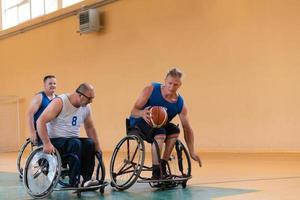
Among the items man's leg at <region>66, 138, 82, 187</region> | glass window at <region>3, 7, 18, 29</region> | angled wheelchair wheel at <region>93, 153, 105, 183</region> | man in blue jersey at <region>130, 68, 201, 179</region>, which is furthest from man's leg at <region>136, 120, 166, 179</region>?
glass window at <region>3, 7, 18, 29</region>

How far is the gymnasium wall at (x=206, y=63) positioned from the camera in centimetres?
678

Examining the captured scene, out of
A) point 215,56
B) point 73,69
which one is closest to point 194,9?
point 215,56

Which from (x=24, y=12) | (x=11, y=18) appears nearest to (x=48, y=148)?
(x=24, y=12)

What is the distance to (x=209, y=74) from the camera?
7.69 meters

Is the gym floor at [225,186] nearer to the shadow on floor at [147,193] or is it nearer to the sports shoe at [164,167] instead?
the shadow on floor at [147,193]

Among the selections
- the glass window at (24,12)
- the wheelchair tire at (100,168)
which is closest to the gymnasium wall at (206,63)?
the glass window at (24,12)

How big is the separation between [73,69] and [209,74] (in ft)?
11.8

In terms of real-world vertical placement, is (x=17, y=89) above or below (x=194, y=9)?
below

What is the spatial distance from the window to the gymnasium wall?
53 centimetres

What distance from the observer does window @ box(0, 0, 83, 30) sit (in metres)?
10.8

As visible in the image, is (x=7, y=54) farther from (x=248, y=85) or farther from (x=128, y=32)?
(x=248, y=85)

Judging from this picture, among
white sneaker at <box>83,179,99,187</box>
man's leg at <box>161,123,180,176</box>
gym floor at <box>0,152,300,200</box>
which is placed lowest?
gym floor at <box>0,152,300,200</box>

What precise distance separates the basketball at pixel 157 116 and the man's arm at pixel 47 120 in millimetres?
681

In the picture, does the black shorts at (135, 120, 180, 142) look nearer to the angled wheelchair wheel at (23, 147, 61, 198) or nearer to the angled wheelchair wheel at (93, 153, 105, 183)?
the angled wheelchair wheel at (93, 153, 105, 183)
